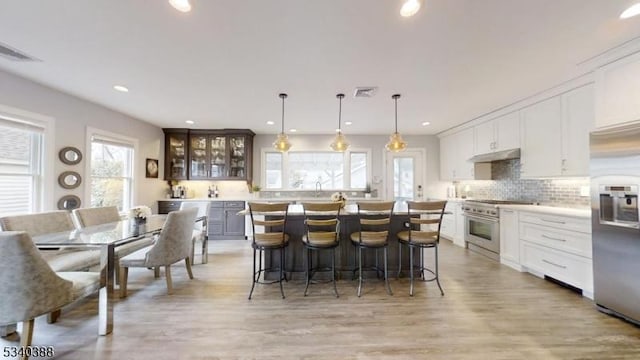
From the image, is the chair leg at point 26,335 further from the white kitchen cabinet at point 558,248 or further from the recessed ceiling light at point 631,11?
the white kitchen cabinet at point 558,248

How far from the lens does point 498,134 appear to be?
433 cm

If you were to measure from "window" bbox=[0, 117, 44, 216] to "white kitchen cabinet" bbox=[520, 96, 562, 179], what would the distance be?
6.50m

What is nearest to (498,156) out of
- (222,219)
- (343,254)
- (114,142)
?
(343,254)

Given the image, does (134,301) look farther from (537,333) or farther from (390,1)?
(537,333)

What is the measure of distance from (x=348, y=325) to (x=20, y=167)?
4153 mm

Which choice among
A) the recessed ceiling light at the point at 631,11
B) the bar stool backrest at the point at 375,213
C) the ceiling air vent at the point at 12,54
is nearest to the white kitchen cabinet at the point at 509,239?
the bar stool backrest at the point at 375,213

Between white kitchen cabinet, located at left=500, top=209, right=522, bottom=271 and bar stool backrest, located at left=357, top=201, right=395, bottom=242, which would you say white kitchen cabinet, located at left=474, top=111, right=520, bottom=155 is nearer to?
white kitchen cabinet, located at left=500, top=209, right=522, bottom=271

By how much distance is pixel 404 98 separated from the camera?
3.67 meters

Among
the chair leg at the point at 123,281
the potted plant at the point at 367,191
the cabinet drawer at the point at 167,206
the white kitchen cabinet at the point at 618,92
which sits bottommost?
the chair leg at the point at 123,281

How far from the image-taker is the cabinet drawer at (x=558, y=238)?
2.73m

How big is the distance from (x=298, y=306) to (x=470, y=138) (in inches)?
179

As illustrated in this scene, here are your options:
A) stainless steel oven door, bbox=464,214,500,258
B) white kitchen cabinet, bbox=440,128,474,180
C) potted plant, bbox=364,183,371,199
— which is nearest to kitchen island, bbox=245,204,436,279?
stainless steel oven door, bbox=464,214,500,258

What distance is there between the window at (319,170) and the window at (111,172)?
271cm

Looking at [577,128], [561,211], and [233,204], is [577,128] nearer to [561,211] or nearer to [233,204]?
[561,211]
